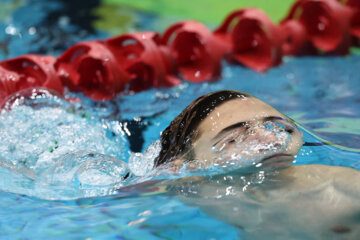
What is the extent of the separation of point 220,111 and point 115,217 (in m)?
0.44

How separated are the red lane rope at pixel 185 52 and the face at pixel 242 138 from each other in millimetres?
1445

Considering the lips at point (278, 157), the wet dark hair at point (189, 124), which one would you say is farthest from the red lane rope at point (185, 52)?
the lips at point (278, 157)

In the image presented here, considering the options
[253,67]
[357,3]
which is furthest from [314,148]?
[357,3]

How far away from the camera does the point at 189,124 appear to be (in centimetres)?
145

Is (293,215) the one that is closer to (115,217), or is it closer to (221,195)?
(221,195)

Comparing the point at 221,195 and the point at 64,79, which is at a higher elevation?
the point at 64,79

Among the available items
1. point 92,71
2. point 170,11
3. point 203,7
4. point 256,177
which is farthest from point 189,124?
point 203,7

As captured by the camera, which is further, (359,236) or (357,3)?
(357,3)

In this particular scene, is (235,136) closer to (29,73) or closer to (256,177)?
(256,177)

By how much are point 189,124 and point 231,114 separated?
0.14 m

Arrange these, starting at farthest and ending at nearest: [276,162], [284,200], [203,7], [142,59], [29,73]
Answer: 1. [203,7]
2. [142,59]
3. [29,73]
4. [276,162]
5. [284,200]

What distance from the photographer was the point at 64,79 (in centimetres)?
278

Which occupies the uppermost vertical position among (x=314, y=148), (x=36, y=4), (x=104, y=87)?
(x=36, y=4)

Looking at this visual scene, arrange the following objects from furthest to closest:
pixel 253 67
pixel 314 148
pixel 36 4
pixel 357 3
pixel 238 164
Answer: pixel 36 4 → pixel 357 3 → pixel 253 67 → pixel 314 148 → pixel 238 164
